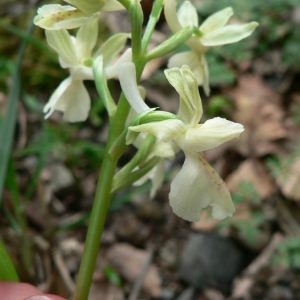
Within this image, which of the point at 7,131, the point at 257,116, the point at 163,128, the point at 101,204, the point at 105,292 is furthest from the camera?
the point at 257,116

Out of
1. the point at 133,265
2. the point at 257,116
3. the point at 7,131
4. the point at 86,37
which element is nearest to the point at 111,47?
the point at 86,37

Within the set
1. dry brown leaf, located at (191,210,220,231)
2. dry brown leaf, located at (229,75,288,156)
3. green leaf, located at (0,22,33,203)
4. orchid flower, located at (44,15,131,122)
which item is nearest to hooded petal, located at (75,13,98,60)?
orchid flower, located at (44,15,131,122)

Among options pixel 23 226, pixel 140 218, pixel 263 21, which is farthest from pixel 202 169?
pixel 263 21

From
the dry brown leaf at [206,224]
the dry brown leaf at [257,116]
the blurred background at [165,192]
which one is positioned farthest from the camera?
the dry brown leaf at [257,116]

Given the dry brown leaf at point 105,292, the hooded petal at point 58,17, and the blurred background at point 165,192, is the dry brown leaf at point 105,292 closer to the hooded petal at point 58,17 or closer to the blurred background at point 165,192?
the blurred background at point 165,192

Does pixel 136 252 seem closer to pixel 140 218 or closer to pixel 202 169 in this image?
pixel 140 218

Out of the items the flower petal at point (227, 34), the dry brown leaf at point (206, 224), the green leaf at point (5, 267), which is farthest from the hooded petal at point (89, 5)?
the dry brown leaf at point (206, 224)

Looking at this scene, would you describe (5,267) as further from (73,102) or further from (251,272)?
(251,272)
